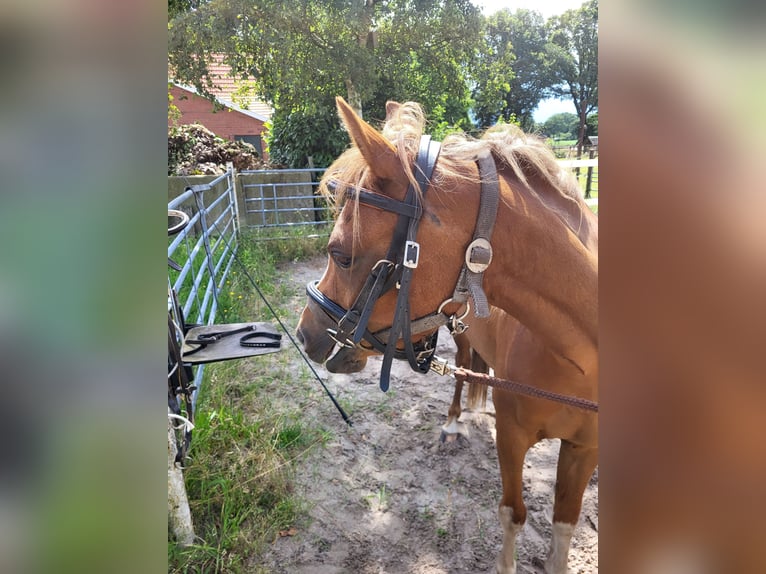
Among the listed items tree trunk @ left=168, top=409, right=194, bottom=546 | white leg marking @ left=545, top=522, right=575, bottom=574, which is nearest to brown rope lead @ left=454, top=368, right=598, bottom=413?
white leg marking @ left=545, top=522, right=575, bottom=574

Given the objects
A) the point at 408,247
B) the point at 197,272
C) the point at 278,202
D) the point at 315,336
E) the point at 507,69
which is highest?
the point at 507,69

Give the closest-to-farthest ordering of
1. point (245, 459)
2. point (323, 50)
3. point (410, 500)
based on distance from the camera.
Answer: point (245, 459) < point (410, 500) < point (323, 50)

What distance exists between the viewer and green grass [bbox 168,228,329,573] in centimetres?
220

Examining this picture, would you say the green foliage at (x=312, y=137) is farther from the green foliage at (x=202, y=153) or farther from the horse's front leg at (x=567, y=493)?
the horse's front leg at (x=567, y=493)

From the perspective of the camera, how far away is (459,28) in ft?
33.7

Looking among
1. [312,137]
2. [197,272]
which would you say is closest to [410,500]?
[197,272]

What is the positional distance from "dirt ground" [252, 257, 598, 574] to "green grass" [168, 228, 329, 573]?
0.13 meters

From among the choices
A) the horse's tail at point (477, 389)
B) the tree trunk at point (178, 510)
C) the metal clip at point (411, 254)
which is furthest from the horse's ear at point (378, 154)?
the horse's tail at point (477, 389)

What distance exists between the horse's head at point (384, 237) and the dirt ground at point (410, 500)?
149 cm

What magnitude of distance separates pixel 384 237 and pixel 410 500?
2.01m

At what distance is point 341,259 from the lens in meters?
1.45

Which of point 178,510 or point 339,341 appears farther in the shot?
point 178,510

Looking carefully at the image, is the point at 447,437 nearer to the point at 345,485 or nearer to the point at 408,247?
the point at 345,485
